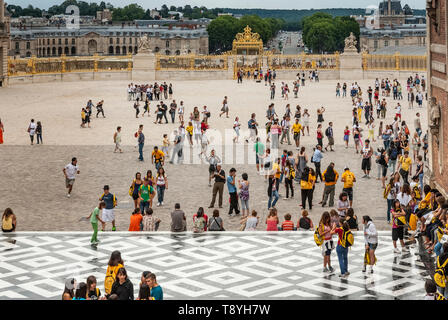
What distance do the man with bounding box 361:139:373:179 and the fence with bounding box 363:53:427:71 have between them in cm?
4278

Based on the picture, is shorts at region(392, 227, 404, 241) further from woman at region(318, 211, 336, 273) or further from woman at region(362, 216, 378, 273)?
woman at region(318, 211, 336, 273)

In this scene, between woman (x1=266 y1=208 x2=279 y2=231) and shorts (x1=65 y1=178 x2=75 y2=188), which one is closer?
woman (x1=266 y1=208 x2=279 y2=231)

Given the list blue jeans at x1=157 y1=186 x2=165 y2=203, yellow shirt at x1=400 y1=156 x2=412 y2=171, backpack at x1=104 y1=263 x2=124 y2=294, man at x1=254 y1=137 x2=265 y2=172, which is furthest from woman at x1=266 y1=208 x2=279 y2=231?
man at x1=254 y1=137 x2=265 y2=172

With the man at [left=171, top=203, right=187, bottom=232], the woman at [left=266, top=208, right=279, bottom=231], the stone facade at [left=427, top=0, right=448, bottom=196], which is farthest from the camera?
the stone facade at [left=427, top=0, right=448, bottom=196]

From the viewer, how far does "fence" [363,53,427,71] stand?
2758 inches

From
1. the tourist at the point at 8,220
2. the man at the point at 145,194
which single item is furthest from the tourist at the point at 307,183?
the tourist at the point at 8,220

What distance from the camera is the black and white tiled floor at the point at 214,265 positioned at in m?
15.8

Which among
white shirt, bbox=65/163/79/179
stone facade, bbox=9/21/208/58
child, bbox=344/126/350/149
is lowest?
white shirt, bbox=65/163/79/179

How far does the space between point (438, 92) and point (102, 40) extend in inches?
6676

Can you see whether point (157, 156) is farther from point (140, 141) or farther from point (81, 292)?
point (81, 292)

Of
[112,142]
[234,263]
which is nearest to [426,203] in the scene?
[234,263]

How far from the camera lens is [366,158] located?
28062 mm

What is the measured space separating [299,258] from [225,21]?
547 ft
